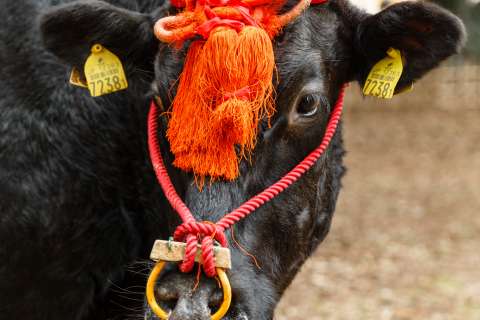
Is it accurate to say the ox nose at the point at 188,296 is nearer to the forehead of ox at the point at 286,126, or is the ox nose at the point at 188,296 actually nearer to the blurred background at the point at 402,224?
the forehead of ox at the point at 286,126

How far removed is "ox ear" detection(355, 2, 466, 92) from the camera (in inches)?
140

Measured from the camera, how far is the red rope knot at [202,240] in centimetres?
289

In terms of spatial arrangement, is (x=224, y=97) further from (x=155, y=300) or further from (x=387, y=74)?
(x=387, y=74)

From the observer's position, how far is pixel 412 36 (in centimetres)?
369

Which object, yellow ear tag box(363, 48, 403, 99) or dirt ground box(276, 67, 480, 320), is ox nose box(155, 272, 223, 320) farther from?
dirt ground box(276, 67, 480, 320)

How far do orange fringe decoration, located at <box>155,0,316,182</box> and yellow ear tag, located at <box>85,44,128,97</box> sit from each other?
2.24ft

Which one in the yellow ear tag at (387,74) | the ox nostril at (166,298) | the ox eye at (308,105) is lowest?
the ox nostril at (166,298)

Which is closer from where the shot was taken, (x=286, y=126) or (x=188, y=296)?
(x=188, y=296)

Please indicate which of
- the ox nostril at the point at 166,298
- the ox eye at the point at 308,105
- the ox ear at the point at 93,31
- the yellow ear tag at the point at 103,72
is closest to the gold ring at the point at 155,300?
the ox nostril at the point at 166,298

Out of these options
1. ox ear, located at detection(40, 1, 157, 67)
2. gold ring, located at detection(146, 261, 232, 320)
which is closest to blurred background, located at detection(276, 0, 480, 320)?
ox ear, located at detection(40, 1, 157, 67)

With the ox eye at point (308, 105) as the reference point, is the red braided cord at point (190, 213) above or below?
below

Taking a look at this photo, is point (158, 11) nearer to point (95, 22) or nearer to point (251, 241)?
point (95, 22)

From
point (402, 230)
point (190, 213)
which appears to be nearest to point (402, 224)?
point (402, 230)

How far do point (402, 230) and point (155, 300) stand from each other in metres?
6.52
